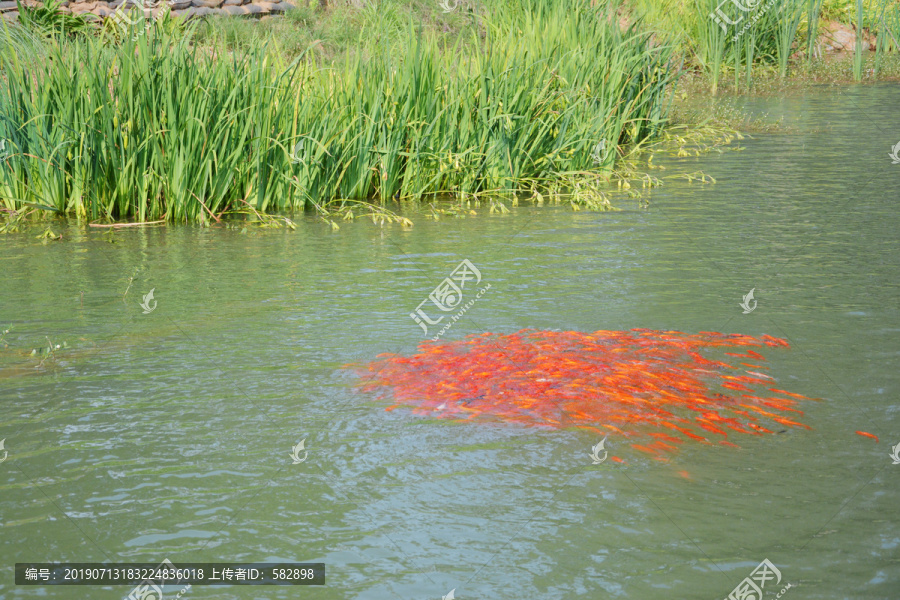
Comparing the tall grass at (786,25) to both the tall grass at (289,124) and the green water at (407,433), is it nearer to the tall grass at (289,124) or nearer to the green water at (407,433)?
the tall grass at (289,124)

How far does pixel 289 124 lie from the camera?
7988mm

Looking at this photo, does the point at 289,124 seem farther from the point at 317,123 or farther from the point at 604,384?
the point at 604,384

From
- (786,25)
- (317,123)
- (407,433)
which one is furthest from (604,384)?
(786,25)

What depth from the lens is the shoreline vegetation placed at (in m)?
7.36

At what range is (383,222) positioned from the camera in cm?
777

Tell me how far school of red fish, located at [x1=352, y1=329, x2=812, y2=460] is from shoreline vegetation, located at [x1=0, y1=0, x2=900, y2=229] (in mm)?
3333

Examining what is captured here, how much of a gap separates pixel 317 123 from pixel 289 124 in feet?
0.78

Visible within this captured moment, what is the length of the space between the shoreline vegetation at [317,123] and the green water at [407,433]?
62 cm

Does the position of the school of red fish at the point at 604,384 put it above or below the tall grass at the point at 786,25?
below

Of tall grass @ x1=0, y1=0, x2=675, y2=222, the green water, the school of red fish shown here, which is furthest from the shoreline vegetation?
the school of red fish

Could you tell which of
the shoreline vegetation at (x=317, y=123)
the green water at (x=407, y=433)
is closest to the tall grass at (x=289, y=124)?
the shoreline vegetation at (x=317, y=123)

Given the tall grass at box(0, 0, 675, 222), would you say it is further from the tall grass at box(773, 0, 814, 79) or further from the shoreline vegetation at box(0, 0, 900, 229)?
the tall grass at box(773, 0, 814, 79)

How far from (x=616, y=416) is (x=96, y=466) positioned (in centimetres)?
210

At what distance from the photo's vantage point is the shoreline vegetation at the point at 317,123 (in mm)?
7359
